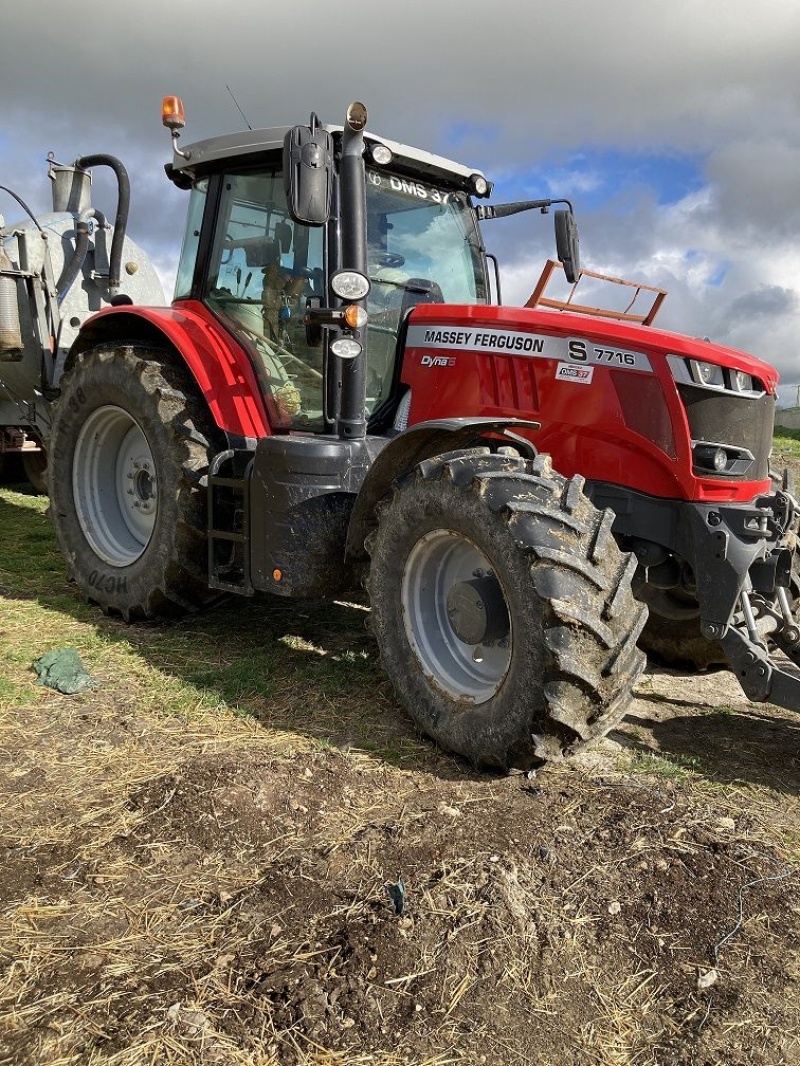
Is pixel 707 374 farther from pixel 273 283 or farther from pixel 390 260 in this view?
pixel 273 283

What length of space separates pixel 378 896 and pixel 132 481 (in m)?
3.36

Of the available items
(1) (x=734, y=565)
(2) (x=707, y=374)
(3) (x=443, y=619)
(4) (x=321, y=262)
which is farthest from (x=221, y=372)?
(1) (x=734, y=565)

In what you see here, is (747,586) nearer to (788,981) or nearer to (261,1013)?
(788,981)

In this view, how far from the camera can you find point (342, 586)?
3.99 meters

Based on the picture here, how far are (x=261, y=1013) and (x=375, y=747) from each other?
4.90 ft

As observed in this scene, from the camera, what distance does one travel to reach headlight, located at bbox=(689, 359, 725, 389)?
134 inches

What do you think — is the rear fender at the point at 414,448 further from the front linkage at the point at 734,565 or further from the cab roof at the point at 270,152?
the cab roof at the point at 270,152

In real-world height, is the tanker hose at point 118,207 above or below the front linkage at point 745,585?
above

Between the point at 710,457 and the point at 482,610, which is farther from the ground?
the point at 710,457

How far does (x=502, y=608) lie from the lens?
10.5 ft

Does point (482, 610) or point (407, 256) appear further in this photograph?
point (407, 256)

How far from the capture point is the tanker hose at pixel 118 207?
6.19 metres

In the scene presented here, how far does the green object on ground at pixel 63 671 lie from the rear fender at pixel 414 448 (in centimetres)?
139

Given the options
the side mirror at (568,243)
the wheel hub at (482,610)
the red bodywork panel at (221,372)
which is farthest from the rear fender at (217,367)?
the side mirror at (568,243)
